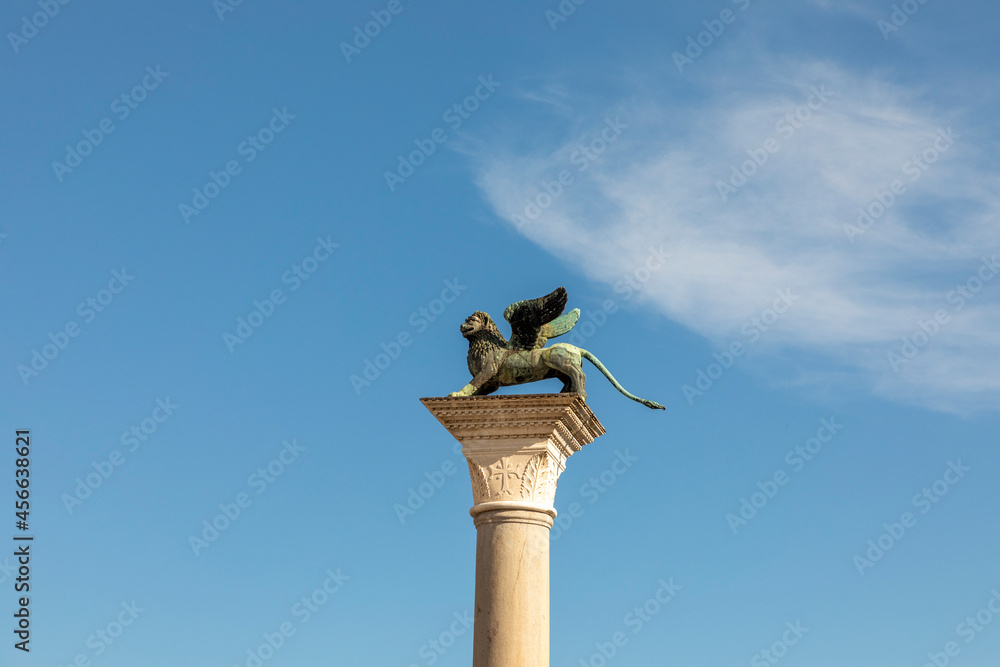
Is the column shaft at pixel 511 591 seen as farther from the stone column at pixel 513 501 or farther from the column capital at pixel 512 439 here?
→ the column capital at pixel 512 439

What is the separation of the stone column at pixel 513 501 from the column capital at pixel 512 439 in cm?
1

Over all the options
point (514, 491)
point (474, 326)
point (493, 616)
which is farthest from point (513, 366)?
point (493, 616)

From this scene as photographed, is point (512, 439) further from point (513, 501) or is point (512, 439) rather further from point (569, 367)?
point (569, 367)

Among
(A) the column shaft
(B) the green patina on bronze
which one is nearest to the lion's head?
(B) the green patina on bronze

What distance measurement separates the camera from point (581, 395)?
16.6 m

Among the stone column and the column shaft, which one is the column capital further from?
the column shaft

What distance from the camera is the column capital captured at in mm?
15992

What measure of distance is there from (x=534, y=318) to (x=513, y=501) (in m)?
2.75

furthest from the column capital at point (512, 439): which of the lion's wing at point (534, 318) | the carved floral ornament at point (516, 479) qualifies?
the lion's wing at point (534, 318)

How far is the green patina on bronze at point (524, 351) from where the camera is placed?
1691 centimetres

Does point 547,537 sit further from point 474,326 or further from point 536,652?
point 474,326

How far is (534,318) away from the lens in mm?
17203

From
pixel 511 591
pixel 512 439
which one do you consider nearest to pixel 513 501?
pixel 512 439

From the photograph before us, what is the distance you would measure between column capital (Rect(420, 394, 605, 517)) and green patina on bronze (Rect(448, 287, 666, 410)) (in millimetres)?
534
